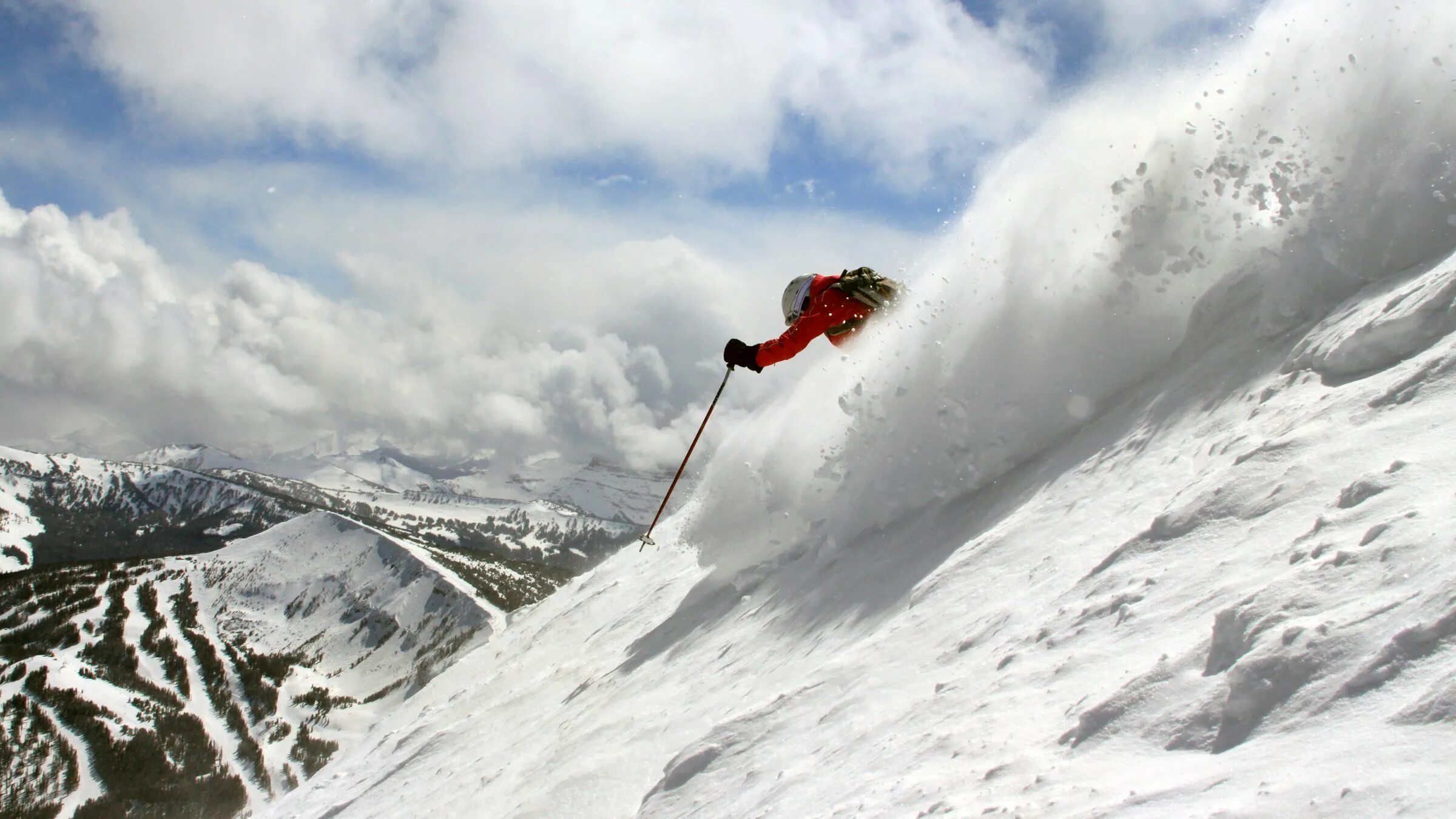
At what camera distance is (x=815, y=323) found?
13109 millimetres

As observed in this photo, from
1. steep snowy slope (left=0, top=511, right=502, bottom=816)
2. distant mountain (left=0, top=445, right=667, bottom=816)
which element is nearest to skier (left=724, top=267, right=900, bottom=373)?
distant mountain (left=0, top=445, right=667, bottom=816)

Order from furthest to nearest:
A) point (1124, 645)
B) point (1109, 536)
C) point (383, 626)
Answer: point (383, 626)
point (1109, 536)
point (1124, 645)

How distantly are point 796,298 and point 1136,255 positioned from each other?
5.41 m

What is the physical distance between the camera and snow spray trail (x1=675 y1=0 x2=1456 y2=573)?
782 centimetres

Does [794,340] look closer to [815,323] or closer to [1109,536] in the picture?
[815,323]

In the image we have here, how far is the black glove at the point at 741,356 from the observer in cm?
1316

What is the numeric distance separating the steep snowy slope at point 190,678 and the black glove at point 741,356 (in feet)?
261

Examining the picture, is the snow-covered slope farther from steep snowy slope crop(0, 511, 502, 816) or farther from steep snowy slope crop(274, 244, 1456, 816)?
steep snowy slope crop(0, 511, 502, 816)

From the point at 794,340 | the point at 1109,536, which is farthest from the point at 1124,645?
the point at 794,340

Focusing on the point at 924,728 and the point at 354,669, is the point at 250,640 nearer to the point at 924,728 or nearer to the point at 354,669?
the point at 354,669

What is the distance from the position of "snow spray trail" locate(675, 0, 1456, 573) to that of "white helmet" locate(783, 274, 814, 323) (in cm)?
130

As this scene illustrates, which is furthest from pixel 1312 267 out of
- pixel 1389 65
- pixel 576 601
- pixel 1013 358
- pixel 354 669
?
pixel 354 669

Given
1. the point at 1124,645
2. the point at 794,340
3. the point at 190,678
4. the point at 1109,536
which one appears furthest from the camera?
the point at 190,678

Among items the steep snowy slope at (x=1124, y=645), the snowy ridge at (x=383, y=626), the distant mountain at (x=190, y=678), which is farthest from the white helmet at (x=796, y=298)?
the snowy ridge at (x=383, y=626)
